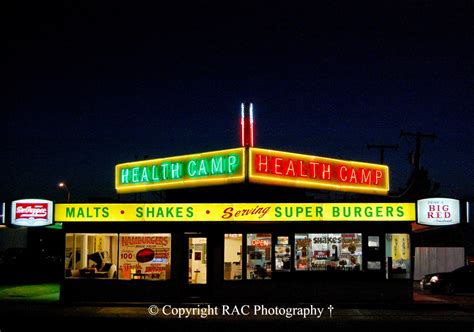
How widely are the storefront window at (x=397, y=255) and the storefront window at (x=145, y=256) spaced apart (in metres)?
7.78

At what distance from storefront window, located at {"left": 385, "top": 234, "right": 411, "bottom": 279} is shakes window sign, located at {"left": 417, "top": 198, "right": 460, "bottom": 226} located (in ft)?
3.44

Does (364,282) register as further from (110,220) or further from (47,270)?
(47,270)

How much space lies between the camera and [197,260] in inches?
944

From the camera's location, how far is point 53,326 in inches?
669

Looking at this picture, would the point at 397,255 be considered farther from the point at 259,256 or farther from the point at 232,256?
the point at 232,256

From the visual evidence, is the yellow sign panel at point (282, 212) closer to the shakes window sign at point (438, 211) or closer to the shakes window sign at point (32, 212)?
the shakes window sign at point (438, 211)

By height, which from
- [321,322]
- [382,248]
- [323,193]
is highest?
[323,193]

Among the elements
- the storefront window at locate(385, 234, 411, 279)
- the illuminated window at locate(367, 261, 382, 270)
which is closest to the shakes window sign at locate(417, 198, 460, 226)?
the storefront window at locate(385, 234, 411, 279)

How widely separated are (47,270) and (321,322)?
32.1 meters

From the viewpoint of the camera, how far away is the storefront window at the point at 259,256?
23.5 m

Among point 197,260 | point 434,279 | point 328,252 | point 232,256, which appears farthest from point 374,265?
point 197,260

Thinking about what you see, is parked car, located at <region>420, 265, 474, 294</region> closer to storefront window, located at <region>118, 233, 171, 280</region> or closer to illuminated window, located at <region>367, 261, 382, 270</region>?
illuminated window, located at <region>367, 261, 382, 270</region>

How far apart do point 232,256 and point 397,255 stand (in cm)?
581

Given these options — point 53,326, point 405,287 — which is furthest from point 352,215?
point 53,326
